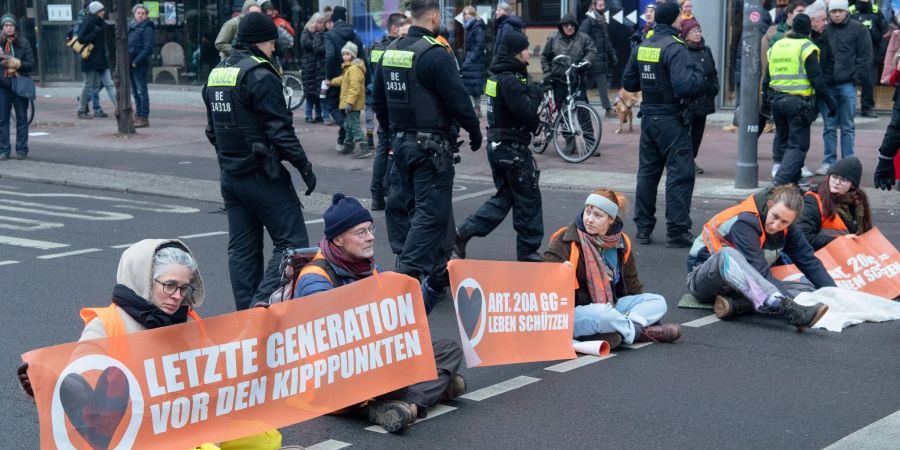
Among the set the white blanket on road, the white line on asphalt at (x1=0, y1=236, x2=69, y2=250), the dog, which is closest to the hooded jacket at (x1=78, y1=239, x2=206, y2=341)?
the white blanket on road

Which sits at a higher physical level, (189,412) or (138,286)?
(138,286)

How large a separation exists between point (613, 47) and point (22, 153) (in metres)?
9.35

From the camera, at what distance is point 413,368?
18.1 feet

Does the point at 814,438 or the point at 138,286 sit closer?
the point at 138,286

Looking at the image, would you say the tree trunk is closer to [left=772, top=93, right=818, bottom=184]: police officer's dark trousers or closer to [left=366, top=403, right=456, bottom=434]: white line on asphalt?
[left=772, top=93, right=818, bottom=184]: police officer's dark trousers

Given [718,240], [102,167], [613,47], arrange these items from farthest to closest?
[613,47] < [102,167] < [718,240]

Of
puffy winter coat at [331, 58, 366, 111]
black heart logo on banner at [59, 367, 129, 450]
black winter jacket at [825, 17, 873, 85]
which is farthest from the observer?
Answer: puffy winter coat at [331, 58, 366, 111]

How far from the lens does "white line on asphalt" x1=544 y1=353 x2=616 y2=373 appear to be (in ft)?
20.9

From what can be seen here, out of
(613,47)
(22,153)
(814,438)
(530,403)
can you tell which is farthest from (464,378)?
(613,47)

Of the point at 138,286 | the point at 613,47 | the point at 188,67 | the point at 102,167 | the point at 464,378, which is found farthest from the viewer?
the point at 188,67

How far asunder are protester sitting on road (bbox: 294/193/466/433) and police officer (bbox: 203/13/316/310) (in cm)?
132

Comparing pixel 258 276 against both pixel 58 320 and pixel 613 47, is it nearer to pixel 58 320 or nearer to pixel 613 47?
pixel 58 320

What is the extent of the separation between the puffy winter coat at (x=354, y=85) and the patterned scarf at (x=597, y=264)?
860cm

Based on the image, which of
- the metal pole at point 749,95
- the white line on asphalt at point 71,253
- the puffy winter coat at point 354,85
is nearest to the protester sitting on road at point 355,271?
the white line on asphalt at point 71,253
